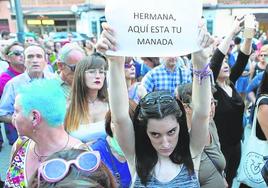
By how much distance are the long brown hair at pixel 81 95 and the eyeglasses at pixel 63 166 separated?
1269mm

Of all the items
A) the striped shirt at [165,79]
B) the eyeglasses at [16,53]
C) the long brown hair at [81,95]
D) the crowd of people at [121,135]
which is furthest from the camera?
the eyeglasses at [16,53]

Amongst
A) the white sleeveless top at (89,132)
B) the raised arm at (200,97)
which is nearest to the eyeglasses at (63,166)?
the raised arm at (200,97)

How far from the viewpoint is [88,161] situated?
1155mm

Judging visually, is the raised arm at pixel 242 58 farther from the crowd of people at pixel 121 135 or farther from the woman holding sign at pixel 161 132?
the woman holding sign at pixel 161 132

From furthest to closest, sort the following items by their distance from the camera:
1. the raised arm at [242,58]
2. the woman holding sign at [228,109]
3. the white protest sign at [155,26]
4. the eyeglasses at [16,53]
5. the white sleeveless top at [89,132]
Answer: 1. the eyeglasses at [16,53]
2. the raised arm at [242,58]
3. the woman holding sign at [228,109]
4. the white sleeveless top at [89,132]
5. the white protest sign at [155,26]

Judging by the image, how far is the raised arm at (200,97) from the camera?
1462 mm

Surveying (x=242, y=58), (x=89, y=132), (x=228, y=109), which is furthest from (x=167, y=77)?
(x=89, y=132)

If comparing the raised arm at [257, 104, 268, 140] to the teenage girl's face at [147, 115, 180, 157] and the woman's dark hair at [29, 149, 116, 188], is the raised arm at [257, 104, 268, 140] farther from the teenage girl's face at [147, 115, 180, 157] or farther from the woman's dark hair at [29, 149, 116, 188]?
the woman's dark hair at [29, 149, 116, 188]

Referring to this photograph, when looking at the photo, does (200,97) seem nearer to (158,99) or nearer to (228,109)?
(158,99)

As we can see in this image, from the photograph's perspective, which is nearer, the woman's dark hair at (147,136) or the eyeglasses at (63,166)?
the eyeglasses at (63,166)

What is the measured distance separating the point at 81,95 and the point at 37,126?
85 cm

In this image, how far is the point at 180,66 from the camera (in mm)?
4133

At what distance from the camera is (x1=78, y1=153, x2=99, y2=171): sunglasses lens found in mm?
1129

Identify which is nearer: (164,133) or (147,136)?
(164,133)
